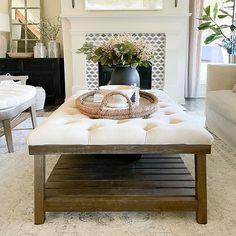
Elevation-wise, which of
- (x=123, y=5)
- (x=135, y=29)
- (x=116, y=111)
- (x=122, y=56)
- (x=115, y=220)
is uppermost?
(x=123, y=5)

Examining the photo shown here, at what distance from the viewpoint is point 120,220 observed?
1.68 meters

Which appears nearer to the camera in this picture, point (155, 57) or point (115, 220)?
point (115, 220)

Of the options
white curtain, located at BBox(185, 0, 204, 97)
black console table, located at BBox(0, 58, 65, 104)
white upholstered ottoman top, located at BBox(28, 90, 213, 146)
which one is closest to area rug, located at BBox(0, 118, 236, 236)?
white upholstered ottoman top, located at BBox(28, 90, 213, 146)

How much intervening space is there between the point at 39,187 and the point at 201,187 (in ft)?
2.63

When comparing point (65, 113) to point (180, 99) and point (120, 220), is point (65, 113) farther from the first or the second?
point (180, 99)

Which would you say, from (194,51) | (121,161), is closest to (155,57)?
(194,51)

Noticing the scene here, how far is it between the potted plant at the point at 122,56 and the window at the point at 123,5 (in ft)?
7.89

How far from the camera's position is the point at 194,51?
5.46 metres

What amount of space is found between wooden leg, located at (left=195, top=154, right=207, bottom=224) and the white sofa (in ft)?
4.00

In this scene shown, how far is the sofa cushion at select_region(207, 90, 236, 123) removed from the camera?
8.93ft

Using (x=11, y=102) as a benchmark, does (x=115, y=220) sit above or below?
below

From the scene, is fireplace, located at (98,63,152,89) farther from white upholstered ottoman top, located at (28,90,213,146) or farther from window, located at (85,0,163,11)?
white upholstered ottoman top, located at (28,90,213,146)

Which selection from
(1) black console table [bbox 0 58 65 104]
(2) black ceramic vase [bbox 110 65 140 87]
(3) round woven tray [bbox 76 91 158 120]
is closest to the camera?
(3) round woven tray [bbox 76 91 158 120]

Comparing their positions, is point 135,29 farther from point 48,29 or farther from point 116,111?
point 116,111
